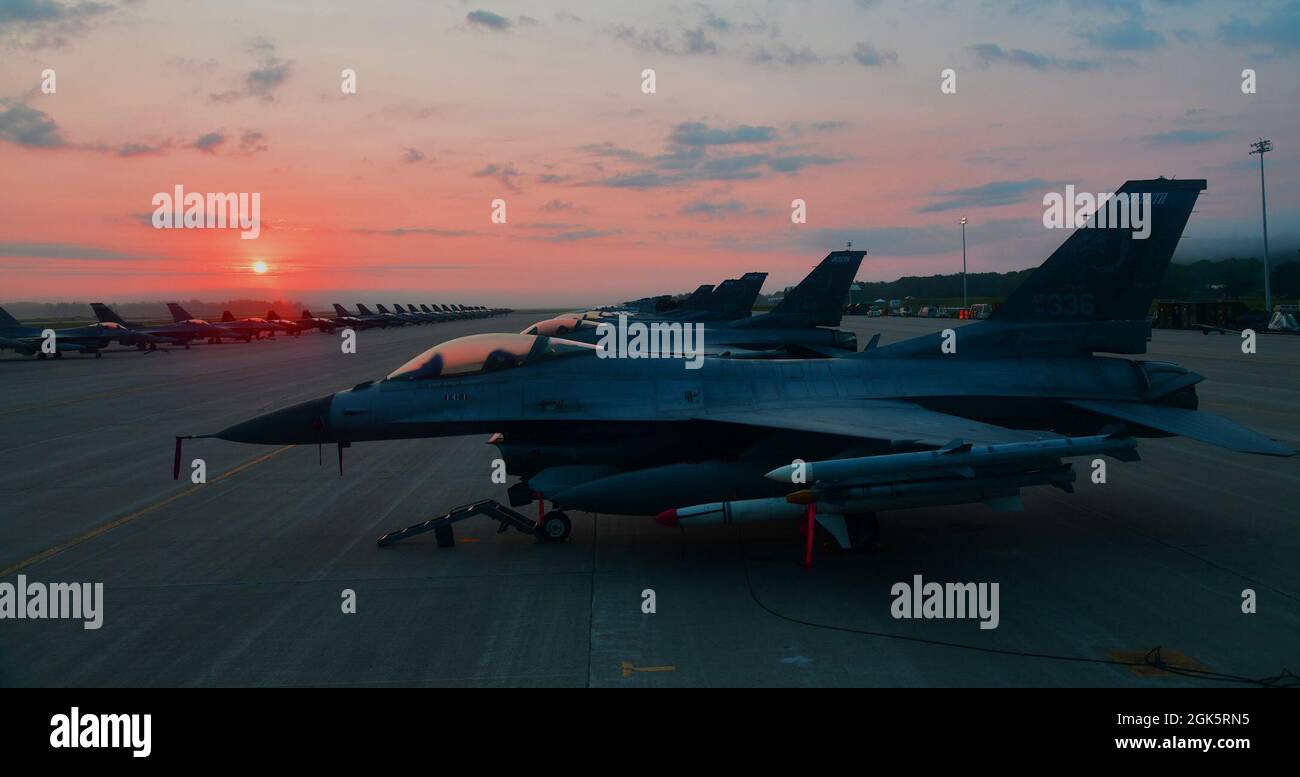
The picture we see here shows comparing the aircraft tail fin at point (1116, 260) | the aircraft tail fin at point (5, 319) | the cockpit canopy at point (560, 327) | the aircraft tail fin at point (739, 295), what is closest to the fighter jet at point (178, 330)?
the aircraft tail fin at point (5, 319)

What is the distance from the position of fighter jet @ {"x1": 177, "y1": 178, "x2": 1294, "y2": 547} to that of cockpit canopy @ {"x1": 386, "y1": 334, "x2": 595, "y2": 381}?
0.03 metres

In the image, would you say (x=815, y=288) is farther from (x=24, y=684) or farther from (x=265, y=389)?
(x=24, y=684)

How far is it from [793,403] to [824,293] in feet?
63.7

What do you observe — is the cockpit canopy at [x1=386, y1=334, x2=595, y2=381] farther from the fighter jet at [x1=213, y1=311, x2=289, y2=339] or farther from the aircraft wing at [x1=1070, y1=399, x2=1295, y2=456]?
the fighter jet at [x1=213, y1=311, x2=289, y2=339]

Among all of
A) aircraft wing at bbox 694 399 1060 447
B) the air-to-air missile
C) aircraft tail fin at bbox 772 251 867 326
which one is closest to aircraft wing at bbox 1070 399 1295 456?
aircraft wing at bbox 694 399 1060 447

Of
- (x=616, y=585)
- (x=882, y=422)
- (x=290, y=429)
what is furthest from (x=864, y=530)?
(x=290, y=429)

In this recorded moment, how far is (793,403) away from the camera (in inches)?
443

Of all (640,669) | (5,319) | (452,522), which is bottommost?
(640,669)

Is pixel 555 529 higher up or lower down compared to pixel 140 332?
lower down

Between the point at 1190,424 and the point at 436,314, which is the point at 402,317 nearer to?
the point at 436,314

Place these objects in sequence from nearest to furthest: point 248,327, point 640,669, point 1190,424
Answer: point 640,669, point 1190,424, point 248,327

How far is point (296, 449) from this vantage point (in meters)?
18.8

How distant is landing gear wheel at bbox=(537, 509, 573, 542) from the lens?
10.7 meters

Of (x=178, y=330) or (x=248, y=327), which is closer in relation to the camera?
(x=178, y=330)
